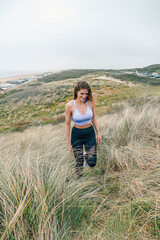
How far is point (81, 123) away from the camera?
2.40 meters

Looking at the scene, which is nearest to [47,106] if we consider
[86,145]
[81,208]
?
[86,145]

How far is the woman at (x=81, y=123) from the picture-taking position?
2.33 metres

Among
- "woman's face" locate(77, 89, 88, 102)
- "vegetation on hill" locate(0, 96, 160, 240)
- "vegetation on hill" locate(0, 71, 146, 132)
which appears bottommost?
"vegetation on hill" locate(0, 71, 146, 132)

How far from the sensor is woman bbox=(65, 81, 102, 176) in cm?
233

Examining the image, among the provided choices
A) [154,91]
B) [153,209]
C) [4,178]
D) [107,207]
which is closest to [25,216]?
[4,178]

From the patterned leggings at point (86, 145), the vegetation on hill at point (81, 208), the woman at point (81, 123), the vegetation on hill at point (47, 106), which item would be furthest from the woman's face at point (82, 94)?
the vegetation on hill at point (47, 106)

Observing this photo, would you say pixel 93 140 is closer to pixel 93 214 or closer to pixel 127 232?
pixel 93 214

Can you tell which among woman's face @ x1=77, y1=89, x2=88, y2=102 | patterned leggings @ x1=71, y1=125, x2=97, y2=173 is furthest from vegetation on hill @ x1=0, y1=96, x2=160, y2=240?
woman's face @ x1=77, y1=89, x2=88, y2=102

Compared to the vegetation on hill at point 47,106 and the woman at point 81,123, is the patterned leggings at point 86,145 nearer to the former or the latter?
the woman at point 81,123

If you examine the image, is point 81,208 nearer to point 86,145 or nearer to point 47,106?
point 86,145

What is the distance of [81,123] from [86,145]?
41 centimetres

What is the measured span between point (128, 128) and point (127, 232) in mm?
2463

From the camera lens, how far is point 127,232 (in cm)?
124

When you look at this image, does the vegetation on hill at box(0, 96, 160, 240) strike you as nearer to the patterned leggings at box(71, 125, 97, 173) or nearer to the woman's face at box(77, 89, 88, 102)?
the patterned leggings at box(71, 125, 97, 173)
